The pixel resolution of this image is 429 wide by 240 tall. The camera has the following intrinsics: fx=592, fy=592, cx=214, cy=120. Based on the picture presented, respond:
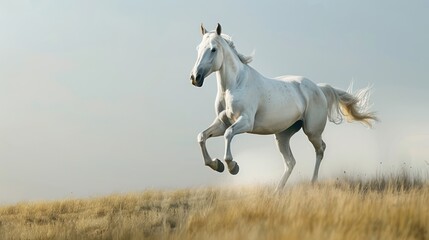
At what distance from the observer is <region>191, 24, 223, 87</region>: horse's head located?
8.86 m

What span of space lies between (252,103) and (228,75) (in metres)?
0.58

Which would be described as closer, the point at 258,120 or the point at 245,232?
the point at 245,232

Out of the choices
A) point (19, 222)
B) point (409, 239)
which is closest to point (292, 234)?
point (409, 239)

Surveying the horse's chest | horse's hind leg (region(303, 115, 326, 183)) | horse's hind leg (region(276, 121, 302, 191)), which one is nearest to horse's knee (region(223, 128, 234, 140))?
the horse's chest

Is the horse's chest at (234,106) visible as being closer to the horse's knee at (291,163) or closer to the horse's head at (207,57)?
the horse's head at (207,57)

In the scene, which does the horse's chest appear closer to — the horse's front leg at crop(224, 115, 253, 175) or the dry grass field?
the horse's front leg at crop(224, 115, 253, 175)

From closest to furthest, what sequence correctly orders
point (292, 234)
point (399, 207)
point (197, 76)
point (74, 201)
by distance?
point (292, 234) → point (399, 207) → point (197, 76) → point (74, 201)

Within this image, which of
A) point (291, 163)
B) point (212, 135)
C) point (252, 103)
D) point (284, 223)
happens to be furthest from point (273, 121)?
point (284, 223)

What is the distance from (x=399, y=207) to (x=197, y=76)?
141 inches

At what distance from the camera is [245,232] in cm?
530

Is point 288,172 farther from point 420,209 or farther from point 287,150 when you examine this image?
point 420,209

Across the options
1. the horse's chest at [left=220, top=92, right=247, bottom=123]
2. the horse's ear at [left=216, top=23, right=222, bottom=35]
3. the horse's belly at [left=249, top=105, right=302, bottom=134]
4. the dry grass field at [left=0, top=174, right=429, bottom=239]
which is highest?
the horse's ear at [left=216, top=23, right=222, bottom=35]

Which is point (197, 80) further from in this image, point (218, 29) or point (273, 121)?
point (273, 121)

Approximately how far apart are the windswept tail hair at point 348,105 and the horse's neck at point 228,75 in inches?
116
